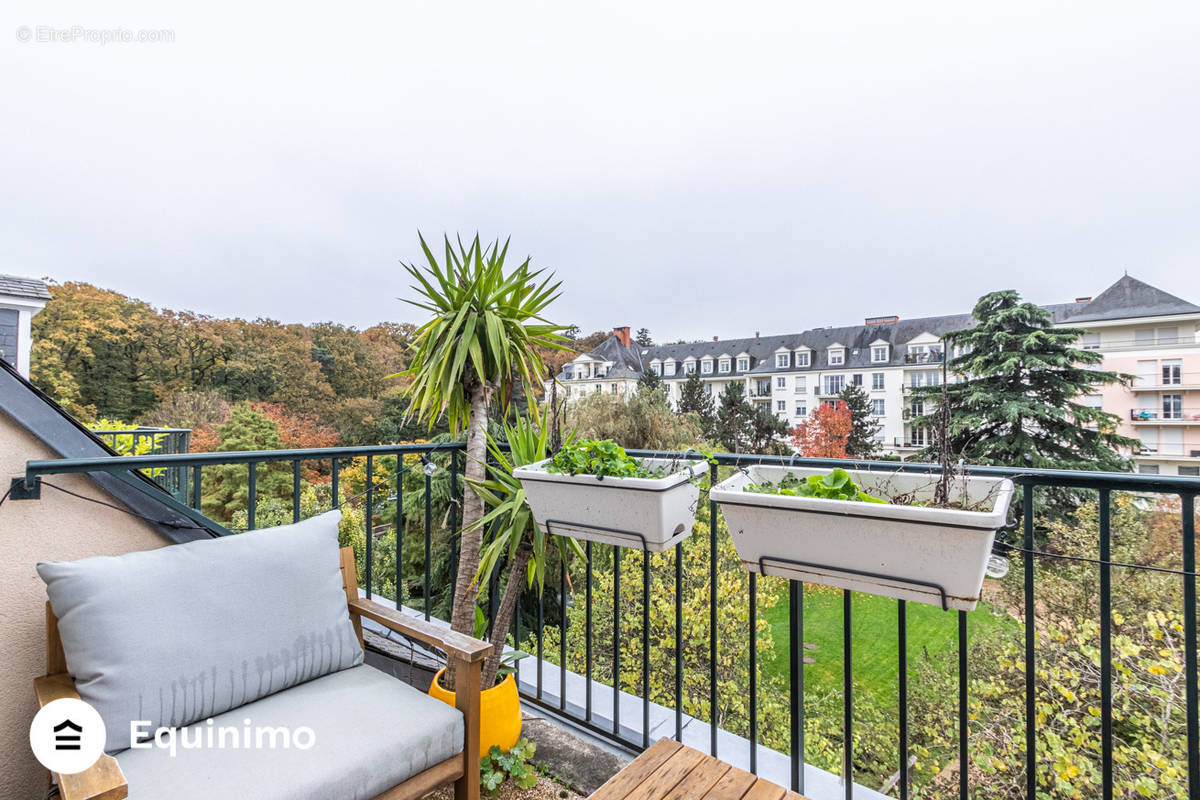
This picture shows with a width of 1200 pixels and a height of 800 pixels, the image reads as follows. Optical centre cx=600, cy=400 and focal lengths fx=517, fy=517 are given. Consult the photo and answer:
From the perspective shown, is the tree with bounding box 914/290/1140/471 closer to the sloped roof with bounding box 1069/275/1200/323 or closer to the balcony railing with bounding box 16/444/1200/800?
the balcony railing with bounding box 16/444/1200/800

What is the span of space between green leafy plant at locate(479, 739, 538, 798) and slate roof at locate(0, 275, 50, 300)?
9.51 metres

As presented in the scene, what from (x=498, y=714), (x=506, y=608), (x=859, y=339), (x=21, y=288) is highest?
(x=859, y=339)

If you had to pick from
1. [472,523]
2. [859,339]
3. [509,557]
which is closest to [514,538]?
[509,557]

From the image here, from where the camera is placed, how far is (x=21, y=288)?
23.6ft

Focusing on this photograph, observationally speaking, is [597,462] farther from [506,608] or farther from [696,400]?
[696,400]

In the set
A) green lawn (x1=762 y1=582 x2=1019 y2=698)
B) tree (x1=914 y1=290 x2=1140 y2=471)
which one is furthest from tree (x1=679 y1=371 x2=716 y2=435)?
green lawn (x1=762 y1=582 x2=1019 y2=698)

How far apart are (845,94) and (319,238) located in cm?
1408

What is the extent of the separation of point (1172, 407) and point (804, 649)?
19995 mm

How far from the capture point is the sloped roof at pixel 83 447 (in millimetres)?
1348

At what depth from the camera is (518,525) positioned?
1.59 metres

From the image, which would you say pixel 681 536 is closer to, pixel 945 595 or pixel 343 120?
pixel 945 595

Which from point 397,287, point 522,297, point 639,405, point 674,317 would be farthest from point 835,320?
point 522,297

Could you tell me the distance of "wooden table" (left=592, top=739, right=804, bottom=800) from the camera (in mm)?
1030

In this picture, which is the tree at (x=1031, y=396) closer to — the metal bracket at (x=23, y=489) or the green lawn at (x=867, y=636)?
the green lawn at (x=867, y=636)
